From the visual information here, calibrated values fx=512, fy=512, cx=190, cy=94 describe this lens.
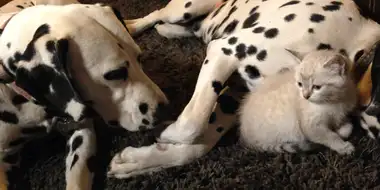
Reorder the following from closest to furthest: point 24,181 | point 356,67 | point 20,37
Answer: point 20,37 → point 356,67 → point 24,181

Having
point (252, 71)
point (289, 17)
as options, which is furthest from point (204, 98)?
point (289, 17)

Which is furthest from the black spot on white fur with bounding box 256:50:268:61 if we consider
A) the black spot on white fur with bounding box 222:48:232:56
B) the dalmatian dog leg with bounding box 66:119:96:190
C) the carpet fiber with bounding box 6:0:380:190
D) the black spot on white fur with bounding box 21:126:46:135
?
the black spot on white fur with bounding box 21:126:46:135

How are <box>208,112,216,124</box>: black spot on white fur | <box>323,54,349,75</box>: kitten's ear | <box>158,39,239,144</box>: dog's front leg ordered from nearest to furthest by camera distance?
1. <box>323,54,349,75</box>: kitten's ear
2. <box>158,39,239,144</box>: dog's front leg
3. <box>208,112,216,124</box>: black spot on white fur

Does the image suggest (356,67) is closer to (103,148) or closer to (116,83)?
(116,83)

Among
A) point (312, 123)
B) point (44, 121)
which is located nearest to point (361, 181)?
point (312, 123)

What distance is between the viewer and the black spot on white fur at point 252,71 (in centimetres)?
190

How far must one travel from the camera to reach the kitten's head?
1615 millimetres

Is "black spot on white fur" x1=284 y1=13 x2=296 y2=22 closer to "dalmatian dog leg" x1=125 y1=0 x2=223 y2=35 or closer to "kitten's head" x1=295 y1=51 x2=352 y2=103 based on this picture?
"kitten's head" x1=295 y1=51 x2=352 y2=103

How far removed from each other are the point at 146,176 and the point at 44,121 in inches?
17.8

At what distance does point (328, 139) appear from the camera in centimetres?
176

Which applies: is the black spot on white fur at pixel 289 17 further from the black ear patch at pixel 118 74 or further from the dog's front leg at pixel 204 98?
the black ear patch at pixel 118 74

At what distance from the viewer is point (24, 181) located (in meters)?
1.95

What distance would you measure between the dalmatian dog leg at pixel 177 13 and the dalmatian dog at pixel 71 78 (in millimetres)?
609

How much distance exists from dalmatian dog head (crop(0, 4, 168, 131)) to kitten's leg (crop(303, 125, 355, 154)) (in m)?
0.54
